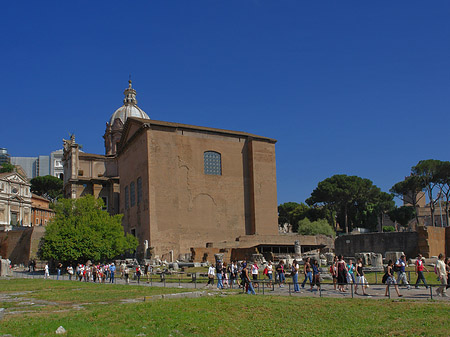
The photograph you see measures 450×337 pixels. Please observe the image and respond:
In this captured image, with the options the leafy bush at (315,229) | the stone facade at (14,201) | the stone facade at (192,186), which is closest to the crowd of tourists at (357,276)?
the stone facade at (192,186)

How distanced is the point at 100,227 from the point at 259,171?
19.1m

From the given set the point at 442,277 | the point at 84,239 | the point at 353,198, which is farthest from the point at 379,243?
the point at 353,198

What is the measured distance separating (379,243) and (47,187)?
72136mm

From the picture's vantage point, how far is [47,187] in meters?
89.2

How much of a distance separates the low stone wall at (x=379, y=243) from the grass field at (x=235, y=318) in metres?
18.6

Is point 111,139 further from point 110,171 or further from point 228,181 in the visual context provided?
point 228,181

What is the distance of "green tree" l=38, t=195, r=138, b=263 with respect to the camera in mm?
35050

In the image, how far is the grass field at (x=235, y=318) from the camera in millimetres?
9422

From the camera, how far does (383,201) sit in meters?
69.9

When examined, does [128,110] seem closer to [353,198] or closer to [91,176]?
[91,176]

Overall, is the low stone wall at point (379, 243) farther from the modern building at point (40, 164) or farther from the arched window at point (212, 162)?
the modern building at point (40, 164)

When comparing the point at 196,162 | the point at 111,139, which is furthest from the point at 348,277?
the point at 111,139

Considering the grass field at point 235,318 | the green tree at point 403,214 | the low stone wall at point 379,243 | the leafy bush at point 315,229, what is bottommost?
the grass field at point 235,318

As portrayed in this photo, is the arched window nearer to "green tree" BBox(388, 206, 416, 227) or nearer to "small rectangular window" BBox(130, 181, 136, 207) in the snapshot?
"small rectangular window" BBox(130, 181, 136, 207)
